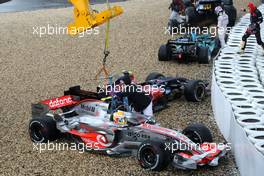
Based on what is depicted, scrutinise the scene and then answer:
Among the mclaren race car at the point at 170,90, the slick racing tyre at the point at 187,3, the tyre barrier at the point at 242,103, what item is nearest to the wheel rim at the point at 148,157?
the tyre barrier at the point at 242,103

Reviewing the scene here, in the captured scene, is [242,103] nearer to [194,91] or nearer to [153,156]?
[194,91]

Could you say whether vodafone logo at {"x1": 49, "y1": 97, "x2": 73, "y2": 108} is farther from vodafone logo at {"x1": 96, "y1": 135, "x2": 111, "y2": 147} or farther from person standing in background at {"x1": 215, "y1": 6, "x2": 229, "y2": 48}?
person standing in background at {"x1": 215, "y1": 6, "x2": 229, "y2": 48}

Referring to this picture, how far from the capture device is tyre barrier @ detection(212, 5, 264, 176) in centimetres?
754

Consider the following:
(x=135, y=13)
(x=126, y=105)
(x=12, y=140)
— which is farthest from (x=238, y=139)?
(x=135, y=13)

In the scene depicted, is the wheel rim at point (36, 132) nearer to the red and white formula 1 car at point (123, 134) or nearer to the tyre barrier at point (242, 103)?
the red and white formula 1 car at point (123, 134)

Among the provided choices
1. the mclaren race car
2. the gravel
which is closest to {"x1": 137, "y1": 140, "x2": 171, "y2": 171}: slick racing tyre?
the gravel

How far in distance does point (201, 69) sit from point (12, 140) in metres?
6.97

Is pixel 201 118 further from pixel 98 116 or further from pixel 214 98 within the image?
pixel 98 116

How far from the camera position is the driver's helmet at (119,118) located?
9.01m

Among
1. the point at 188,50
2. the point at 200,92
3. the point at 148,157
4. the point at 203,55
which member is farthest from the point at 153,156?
the point at 188,50

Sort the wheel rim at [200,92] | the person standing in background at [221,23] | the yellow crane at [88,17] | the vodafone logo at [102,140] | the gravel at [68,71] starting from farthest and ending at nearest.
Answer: the person standing in background at [221,23] < the wheel rim at [200,92] < the yellow crane at [88,17] < the vodafone logo at [102,140] < the gravel at [68,71]

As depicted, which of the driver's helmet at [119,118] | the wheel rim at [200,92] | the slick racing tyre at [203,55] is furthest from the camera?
the slick racing tyre at [203,55]

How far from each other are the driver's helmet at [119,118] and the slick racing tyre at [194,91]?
3.11m

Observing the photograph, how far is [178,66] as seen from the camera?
1543cm
